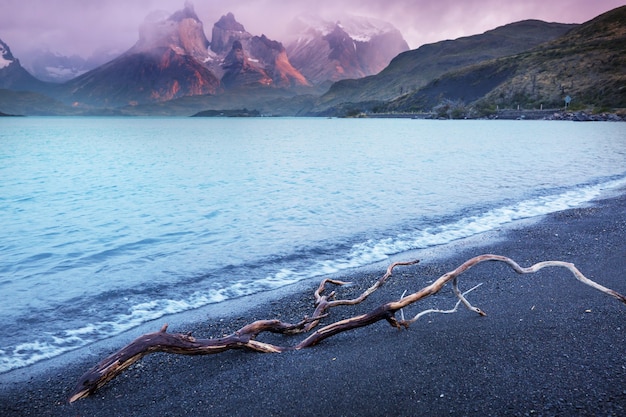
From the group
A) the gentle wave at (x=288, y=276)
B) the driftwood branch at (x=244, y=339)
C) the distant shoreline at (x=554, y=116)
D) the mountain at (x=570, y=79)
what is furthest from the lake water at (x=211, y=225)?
the mountain at (x=570, y=79)

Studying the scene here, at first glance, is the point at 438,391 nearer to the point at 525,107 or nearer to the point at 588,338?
the point at 588,338

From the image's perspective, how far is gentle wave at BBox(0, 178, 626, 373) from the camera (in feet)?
24.1

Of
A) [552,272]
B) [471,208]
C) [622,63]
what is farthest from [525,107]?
[552,272]

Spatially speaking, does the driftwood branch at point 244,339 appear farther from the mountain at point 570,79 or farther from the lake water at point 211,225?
the mountain at point 570,79

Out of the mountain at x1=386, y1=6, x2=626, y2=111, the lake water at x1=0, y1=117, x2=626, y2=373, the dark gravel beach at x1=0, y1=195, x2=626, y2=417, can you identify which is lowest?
the lake water at x1=0, y1=117, x2=626, y2=373

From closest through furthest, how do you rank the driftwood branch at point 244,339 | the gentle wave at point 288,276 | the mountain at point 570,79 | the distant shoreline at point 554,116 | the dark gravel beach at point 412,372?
1. the dark gravel beach at point 412,372
2. the driftwood branch at point 244,339
3. the gentle wave at point 288,276
4. the distant shoreline at point 554,116
5. the mountain at point 570,79

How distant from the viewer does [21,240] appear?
15.1 metres

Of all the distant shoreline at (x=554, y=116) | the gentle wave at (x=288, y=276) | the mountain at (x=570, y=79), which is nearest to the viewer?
the gentle wave at (x=288, y=276)

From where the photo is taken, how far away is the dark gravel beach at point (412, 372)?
468cm

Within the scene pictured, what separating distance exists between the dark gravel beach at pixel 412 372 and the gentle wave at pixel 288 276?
777mm

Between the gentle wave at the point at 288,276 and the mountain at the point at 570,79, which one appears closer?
the gentle wave at the point at 288,276

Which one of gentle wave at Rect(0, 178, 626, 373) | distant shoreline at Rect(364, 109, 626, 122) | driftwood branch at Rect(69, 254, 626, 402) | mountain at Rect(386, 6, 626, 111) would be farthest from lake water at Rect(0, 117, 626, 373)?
mountain at Rect(386, 6, 626, 111)

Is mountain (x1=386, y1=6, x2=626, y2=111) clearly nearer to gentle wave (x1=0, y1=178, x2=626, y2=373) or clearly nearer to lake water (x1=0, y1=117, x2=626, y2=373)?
lake water (x1=0, y1=117, x2=626, y2=373)

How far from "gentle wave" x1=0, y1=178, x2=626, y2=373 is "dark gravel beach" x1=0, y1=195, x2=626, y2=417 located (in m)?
0.78
